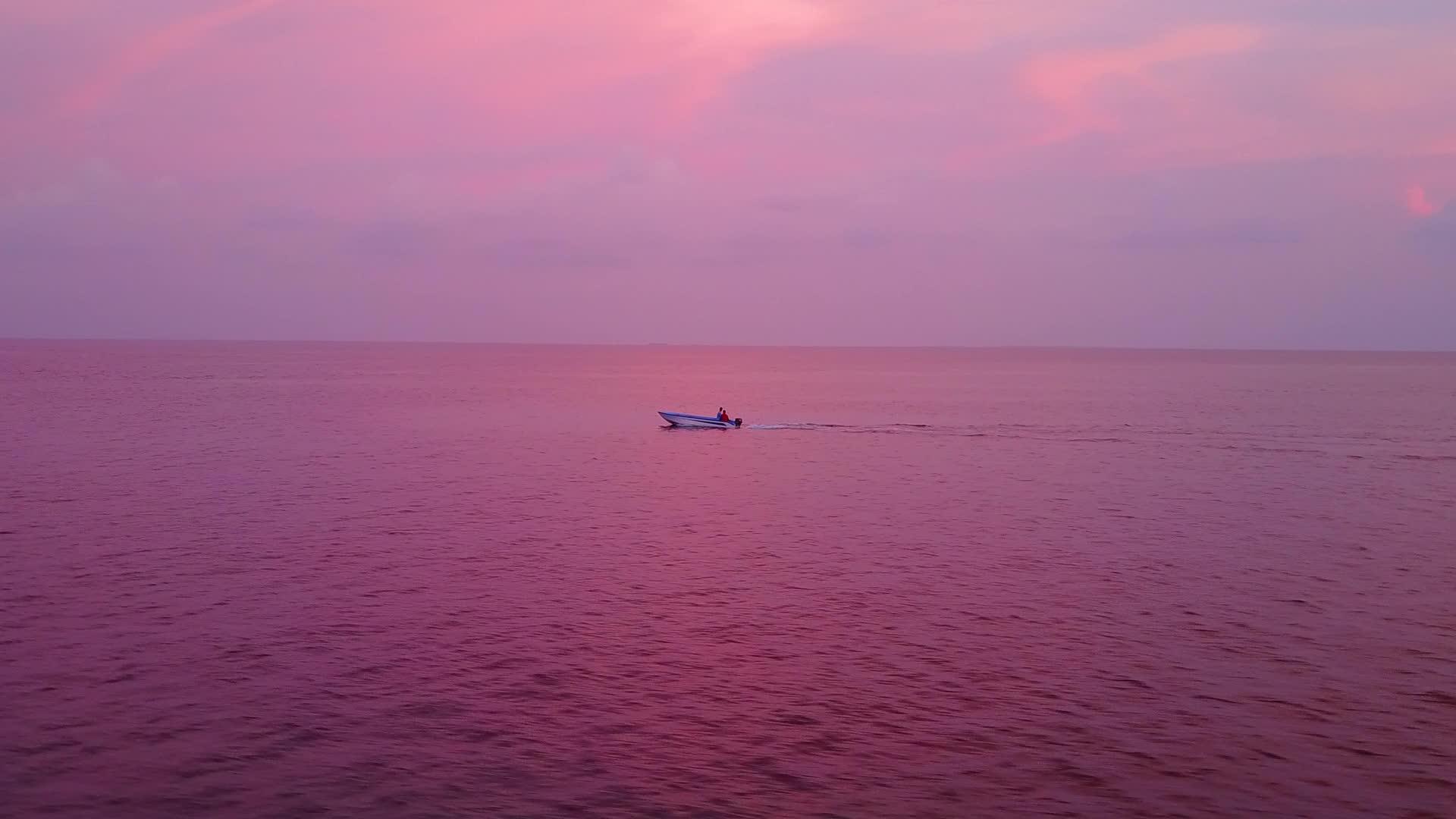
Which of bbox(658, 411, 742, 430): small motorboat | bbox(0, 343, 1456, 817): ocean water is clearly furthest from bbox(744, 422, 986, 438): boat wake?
bbox(0, 343, 1456, 817): ocean water

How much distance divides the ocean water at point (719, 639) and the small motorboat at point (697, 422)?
21913 mm

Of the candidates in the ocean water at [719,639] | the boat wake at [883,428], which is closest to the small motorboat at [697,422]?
the boat wake at [883,428]

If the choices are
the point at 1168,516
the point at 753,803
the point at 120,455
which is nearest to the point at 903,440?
the point at 1168,516

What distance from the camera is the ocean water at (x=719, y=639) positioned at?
635 inches

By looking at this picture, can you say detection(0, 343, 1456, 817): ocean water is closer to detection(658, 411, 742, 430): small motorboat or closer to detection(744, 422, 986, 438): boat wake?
detection(744, 422, 986, 438): boat wake

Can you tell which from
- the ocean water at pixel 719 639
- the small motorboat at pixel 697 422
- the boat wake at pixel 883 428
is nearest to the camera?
the ocean water at pixel 719 639

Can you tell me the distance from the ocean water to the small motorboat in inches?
863

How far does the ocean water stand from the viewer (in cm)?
1612

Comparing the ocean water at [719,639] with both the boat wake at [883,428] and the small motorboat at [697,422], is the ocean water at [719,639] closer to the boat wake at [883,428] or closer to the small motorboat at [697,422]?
the boat wake at [883,428]

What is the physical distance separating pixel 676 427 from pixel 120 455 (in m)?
36.3

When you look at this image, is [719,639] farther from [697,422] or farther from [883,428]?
[883,428]

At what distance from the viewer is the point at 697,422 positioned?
7869cm

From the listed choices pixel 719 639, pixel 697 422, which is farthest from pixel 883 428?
pixel 719 639

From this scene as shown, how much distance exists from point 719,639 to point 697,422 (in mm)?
55571
